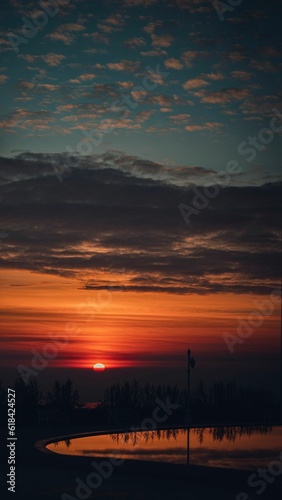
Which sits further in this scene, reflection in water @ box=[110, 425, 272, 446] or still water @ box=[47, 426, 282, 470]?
reflection in water @ box=[110, 425, 272, 446]

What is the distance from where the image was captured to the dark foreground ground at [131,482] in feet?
43.9

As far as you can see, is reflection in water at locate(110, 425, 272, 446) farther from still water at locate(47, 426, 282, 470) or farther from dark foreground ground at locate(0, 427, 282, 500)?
dark foreground ground at locate(0, 427, 282, 500)

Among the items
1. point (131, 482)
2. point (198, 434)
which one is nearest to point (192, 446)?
point (198, 434)

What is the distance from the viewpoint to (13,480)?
15.0 meters

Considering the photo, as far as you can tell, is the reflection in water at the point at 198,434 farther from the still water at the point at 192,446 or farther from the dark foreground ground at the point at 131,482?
the dark foreground ground at the point at 131,482

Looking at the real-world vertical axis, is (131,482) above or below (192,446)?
below

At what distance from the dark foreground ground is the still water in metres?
2.55

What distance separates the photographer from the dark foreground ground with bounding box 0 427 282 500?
1337 cm

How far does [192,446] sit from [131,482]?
8013mm

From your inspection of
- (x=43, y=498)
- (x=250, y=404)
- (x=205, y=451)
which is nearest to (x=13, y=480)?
(x=43, y=498)

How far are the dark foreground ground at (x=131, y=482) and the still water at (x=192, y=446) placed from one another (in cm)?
255

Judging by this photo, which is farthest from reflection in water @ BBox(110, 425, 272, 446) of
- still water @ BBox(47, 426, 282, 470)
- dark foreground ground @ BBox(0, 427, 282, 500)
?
dark foreground ground @ BBox(0, 427, 282, 500)

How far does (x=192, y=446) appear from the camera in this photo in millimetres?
22594

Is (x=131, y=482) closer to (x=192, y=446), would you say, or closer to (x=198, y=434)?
(x=192, y=446)
